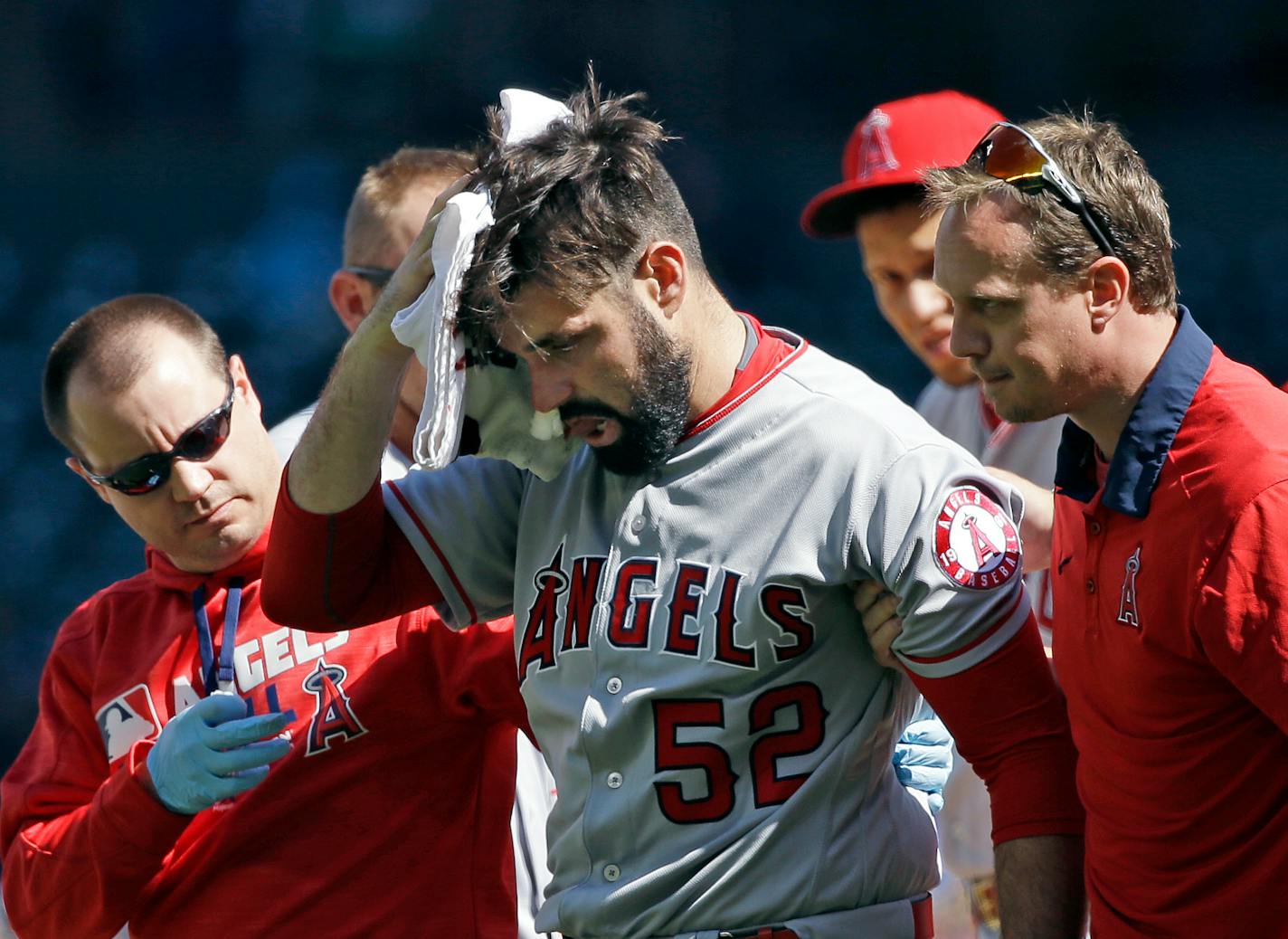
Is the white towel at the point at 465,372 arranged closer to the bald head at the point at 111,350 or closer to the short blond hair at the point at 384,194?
the bald head at the point at 111,350

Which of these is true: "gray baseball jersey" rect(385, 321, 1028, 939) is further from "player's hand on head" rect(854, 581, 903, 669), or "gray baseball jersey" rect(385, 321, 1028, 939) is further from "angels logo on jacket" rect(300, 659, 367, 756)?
"angels logo on jacket" rect(300, 659, 367, 756)

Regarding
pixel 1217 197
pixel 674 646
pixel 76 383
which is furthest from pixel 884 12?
pixel 674 646

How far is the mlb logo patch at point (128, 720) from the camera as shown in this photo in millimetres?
2268

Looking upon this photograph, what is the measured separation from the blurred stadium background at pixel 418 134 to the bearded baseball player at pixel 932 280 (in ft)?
9.09

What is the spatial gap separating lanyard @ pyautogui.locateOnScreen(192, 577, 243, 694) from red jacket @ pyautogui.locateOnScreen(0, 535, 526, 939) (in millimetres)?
22

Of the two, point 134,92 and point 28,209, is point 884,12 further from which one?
point 28,209

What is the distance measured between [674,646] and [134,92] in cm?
496

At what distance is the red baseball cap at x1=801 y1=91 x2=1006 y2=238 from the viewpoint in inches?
109

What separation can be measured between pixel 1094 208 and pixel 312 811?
130cm

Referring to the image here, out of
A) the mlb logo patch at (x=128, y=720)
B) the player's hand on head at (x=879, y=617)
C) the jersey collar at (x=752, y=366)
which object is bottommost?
the mlb logo patch at (x=128, y=720)

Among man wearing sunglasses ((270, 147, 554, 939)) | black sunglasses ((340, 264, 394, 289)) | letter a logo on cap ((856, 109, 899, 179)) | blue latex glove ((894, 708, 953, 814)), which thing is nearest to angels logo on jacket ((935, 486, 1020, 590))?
blue latex glove ((894, 708, 953, 814))

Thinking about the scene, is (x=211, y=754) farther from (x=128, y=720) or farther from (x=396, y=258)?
(x=396, y=258)

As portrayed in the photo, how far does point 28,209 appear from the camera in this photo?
6129 millimetres

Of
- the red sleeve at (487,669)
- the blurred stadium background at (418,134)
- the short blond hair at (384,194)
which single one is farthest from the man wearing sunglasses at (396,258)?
the blurred stadium background at (418,134)
